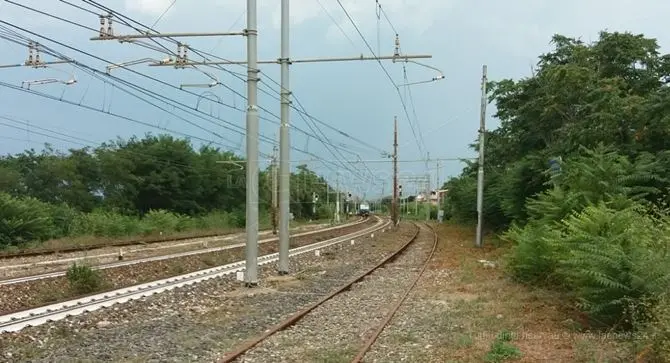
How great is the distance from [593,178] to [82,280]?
1319 centimetres

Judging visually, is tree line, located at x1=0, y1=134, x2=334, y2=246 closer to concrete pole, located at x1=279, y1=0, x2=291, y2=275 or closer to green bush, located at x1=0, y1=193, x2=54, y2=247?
green bush, located at x1=0, y1=193, x2=54, y2=247

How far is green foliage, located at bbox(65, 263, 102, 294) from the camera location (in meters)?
16.1

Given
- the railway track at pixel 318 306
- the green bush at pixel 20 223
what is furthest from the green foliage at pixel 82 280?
the green bush at pixel 20 223

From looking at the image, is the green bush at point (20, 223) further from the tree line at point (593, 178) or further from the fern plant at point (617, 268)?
the fern plant at point (617, 268)

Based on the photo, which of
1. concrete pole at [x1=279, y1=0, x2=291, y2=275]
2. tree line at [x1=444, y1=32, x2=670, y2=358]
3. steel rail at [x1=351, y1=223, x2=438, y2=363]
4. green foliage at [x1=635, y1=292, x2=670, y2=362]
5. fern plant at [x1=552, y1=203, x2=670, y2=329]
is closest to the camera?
green foliage at [x1=635, y1=292, x2=670, y2=362]

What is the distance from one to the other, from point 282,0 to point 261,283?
792 cm

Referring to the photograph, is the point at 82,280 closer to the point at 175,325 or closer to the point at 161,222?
the point at 175,325

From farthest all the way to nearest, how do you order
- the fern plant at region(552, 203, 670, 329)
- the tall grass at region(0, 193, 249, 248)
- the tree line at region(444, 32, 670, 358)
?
the tall grass at region(0, 193, 249, 248)
the tree line at region(444, 32, 670, 358)
the fern plant at region(552, 203, 670, 329)

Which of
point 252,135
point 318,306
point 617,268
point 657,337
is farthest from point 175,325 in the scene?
point 657,337

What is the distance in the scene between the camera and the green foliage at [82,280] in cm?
1606

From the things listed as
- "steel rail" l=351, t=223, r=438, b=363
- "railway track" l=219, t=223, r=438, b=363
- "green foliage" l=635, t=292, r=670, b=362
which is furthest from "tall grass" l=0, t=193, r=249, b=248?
"green foliage" l=635, t=292, r=670, b=362

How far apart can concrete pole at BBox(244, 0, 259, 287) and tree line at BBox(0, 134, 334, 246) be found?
30.2 metres

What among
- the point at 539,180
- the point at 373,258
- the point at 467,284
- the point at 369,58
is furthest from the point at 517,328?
the point at 539,180

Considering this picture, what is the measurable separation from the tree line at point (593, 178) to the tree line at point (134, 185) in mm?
26605
